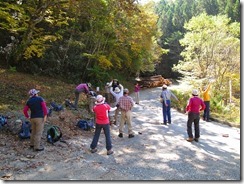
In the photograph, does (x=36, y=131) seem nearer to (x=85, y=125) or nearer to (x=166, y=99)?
(x=85, y=125)

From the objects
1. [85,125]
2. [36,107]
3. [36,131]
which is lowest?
[85,125]

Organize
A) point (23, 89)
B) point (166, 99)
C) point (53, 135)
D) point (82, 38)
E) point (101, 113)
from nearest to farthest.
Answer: point (101, 113) < point (53, 135) < point (166, 99) < point (23, 89) < point (82, 38)

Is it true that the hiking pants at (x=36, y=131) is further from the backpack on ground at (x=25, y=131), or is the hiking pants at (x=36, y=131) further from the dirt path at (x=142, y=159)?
the backpack on ground at (x=25, y=131)

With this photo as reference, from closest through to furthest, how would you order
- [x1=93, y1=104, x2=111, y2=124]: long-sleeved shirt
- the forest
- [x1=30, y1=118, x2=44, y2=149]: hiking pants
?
[x1=93, y1=104, x2=111, y2=124]: long-sleeved shirt → [x1=30, y1=118, x2=44, y2=149]: hiking pants → the forest

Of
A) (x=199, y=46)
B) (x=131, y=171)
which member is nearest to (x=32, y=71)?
(x=199, y=46)

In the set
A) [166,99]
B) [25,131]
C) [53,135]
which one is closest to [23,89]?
[25,131]

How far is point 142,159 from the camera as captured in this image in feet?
20.1

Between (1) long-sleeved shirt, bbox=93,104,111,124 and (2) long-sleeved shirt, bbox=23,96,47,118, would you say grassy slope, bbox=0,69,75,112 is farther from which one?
(1) long-sleeved shirt, bbox=93,104,111,124

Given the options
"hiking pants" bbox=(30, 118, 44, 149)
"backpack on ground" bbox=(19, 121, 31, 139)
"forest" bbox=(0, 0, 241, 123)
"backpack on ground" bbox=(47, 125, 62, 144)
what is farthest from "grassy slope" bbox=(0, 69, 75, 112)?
"hiking pants" bbox=(30, 118, 44, 149)

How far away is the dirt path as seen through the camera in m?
4.89

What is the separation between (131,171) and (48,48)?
14031 millimetres

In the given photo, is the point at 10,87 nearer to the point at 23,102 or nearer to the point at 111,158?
the point at 23,102

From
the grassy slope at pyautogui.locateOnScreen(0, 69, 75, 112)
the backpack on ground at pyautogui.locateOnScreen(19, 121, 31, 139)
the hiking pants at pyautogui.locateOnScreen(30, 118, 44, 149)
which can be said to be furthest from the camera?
the grassy slope at pyautogui.locateOnScreen(0, 69, 75, 112)

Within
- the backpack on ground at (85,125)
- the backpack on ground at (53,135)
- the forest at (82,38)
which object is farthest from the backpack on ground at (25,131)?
the forest at (82,38)
